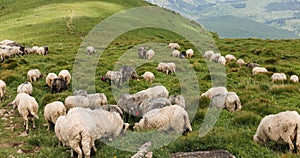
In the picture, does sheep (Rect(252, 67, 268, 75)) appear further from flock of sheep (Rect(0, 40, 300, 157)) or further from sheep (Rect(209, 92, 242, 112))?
sheep (Rect(209, 92, 242, 112))

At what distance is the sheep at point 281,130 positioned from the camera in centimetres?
940

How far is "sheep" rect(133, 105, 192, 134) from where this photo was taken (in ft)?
38.5

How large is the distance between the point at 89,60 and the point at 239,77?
1584 cm

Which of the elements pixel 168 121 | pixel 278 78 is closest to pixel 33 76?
pixel 168 121

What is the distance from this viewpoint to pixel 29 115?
14562 mm

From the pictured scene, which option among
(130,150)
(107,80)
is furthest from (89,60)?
(130,150)

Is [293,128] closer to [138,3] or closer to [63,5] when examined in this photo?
[63,5]

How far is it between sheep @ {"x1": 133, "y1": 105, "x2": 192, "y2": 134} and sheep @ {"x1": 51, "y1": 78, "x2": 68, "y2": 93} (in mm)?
9067

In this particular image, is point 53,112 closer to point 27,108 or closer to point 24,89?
point 27,108

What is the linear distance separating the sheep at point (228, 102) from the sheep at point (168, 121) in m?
3.12

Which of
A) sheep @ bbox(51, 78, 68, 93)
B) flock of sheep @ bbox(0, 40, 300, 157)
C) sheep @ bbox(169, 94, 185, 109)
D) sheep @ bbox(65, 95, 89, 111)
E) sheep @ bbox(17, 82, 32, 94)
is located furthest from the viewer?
sheep @ bbox(51, 78, 68, 93)

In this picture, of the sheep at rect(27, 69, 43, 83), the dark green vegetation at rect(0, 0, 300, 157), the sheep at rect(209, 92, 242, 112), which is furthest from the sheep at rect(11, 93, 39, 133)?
the sheep at rect(209, 92, 242, 112)

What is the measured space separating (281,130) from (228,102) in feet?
15.9

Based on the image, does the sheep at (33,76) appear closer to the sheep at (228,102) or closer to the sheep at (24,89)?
the sheep at (24,89)
